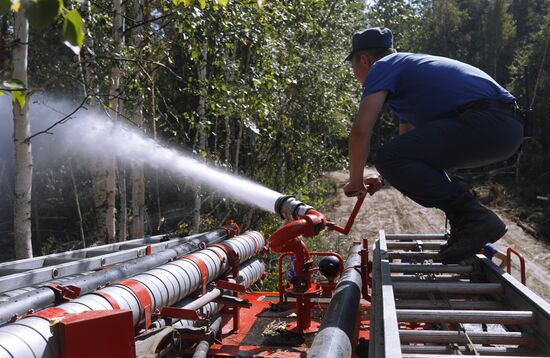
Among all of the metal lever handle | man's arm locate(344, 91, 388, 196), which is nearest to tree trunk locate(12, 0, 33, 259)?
the metal lever handle

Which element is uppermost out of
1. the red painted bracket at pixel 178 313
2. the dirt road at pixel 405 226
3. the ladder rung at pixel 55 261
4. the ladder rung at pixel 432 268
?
the ladder rung at pixel 432 268

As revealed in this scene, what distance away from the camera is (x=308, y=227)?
5.30m

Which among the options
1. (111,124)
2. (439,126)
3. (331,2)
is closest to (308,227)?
(439,126)

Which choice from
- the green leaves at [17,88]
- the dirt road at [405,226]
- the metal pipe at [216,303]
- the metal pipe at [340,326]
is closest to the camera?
the green leaves at [17,88]

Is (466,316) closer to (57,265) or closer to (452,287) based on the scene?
(452,287)

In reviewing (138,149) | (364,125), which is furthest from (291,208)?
(138,149)

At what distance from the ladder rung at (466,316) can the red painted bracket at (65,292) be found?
7.69ft

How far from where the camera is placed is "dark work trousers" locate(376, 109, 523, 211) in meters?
3.50

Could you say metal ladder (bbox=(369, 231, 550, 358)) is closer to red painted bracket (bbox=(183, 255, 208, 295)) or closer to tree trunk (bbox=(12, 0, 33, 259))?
red painted bracket (bbox=(183, 255, 208, 295))

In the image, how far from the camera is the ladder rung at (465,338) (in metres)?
2.67

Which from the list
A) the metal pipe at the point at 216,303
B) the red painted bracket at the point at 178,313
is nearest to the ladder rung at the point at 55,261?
the metal pipe at the point at 216,303

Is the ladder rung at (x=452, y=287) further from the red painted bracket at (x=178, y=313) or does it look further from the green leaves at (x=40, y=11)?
the green leaves at (x=40, y=11)

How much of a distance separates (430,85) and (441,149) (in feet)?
1.43

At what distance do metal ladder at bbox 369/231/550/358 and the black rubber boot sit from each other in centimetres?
22
